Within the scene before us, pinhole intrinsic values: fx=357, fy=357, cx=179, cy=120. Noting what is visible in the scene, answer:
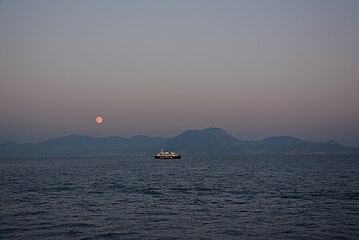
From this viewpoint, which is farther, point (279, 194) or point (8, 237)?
point (279, 194)

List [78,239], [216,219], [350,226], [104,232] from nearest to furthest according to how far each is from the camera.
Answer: [78,239]
[104,232]
[350,226]
[216,219]

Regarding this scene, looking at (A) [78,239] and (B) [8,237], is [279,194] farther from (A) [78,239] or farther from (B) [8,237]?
(B) [8,237]

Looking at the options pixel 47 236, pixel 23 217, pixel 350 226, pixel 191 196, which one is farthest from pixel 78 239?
pixel 191 196

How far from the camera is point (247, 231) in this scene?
28250mm

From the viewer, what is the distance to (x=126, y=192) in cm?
5425

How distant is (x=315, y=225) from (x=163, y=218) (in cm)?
1344

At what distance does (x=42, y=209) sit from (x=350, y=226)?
30.3 meters

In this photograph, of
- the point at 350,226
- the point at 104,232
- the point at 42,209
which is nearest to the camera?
the point at 104,232

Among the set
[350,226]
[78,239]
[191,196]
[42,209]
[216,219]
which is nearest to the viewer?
[78,239]

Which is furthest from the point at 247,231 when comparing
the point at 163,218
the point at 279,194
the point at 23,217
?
the point at 279,194

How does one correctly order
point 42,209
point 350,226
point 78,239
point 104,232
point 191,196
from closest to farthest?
point 78,239
point 104,232
point 350,226
point 42,209
point 191,196

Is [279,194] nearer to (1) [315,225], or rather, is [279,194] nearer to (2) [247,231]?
(1) [315,225]

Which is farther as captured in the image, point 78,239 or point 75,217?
point 75,217

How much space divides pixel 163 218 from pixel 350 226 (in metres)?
16.2
